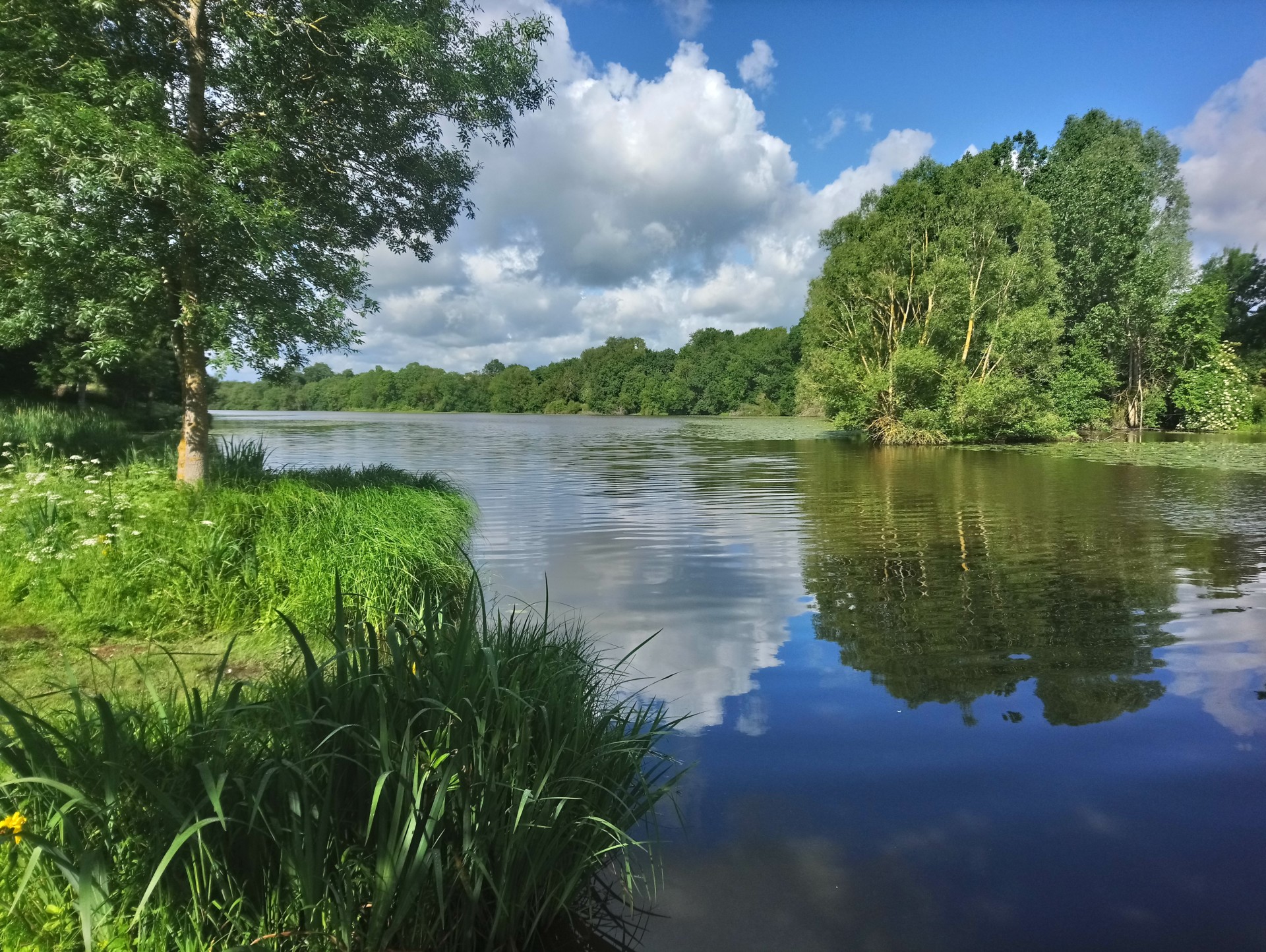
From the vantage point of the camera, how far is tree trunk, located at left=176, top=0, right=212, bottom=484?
7.85 metres

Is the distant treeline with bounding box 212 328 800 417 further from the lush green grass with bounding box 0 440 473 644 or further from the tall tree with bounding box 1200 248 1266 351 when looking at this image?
the lush green grass with bounding box 0 440 473 644

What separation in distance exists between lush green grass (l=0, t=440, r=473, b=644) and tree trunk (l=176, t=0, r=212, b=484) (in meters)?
0.43

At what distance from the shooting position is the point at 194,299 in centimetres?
782

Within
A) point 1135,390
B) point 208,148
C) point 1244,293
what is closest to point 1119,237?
point 1135,390

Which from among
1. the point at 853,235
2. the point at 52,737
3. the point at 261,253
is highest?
the point at 853,235

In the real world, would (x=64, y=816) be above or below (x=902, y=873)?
above

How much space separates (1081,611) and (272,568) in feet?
28.9

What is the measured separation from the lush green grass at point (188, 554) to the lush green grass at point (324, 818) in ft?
9.62

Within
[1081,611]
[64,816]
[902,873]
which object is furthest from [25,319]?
[1081,611]

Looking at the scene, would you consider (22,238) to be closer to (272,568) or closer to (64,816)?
(272,568)

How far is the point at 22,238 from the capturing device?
6703 millimetres

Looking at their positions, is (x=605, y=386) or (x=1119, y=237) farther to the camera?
(x=605, y=386)

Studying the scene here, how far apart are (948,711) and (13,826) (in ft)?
18.9

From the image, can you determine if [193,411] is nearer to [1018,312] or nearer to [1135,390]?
[1018,312]
